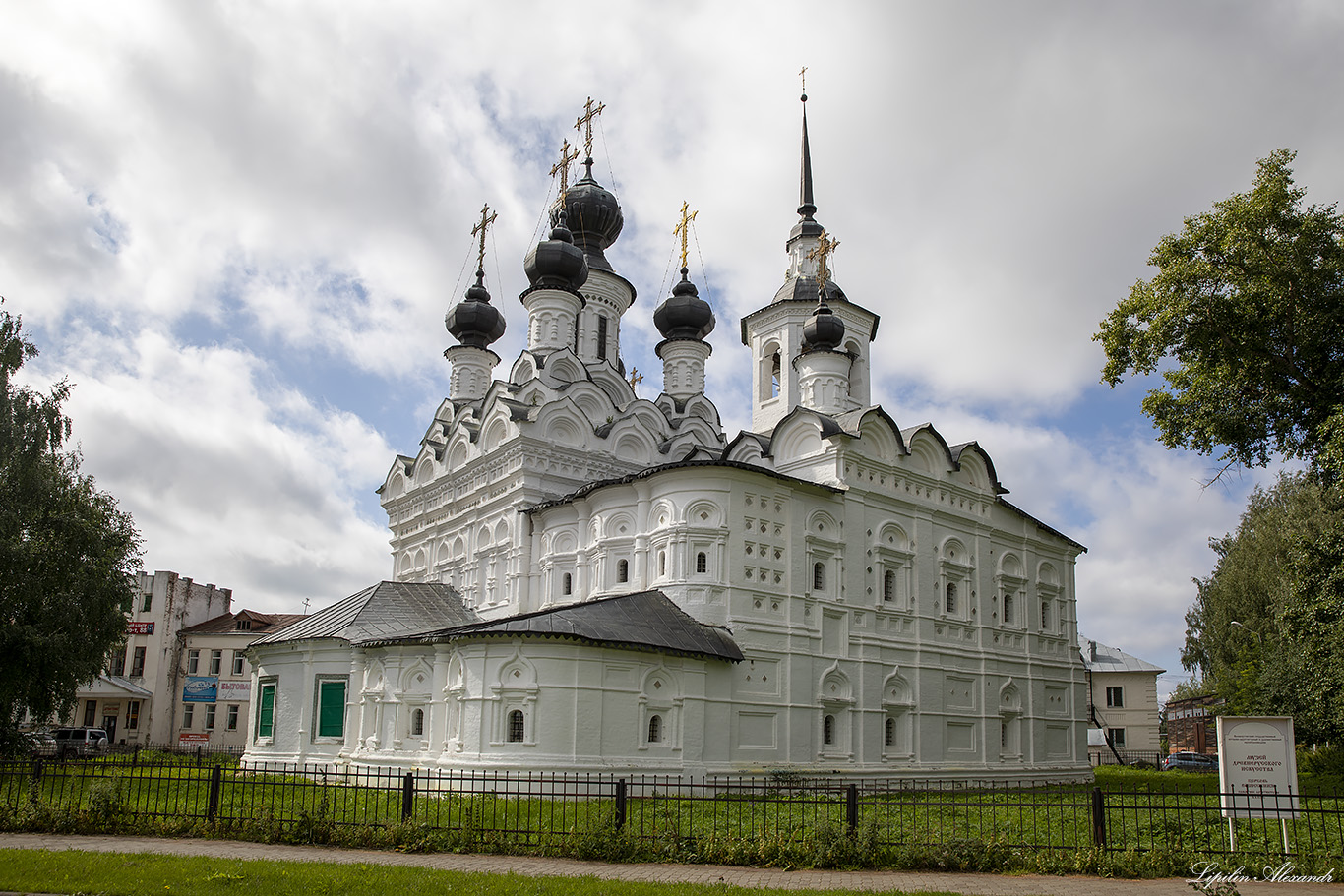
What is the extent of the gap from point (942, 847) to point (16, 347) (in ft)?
61.6

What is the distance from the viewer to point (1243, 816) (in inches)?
488

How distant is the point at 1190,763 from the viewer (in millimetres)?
34281

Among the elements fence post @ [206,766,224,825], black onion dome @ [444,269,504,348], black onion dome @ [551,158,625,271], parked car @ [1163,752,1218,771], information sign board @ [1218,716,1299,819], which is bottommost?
parked car @ [1163,752,1218,771]

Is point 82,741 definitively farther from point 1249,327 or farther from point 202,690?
point 1249,327

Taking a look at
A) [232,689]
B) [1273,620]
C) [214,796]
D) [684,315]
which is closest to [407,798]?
[214,796]

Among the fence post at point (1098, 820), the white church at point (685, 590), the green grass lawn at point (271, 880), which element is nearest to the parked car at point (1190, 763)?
the white church at point (685, 590)

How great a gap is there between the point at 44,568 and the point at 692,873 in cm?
1569

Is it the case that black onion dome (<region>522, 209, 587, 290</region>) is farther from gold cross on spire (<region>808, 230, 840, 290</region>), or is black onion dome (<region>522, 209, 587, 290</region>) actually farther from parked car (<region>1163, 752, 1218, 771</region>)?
parked car (<region>1163, 752, 1218, 771</region>)

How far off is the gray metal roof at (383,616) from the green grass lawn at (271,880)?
1111 cm

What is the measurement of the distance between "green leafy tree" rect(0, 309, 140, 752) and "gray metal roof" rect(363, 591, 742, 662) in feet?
19.0

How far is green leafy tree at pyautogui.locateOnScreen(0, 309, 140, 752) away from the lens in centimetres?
1841

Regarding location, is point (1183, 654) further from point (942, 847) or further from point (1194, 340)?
point (942, 847)

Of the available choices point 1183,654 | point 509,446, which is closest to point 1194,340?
point 509,446

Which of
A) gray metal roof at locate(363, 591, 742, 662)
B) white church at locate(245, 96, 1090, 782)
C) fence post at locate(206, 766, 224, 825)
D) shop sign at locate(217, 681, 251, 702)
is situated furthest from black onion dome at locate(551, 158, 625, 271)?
fence post at locate(206, 766, 224, 825)
